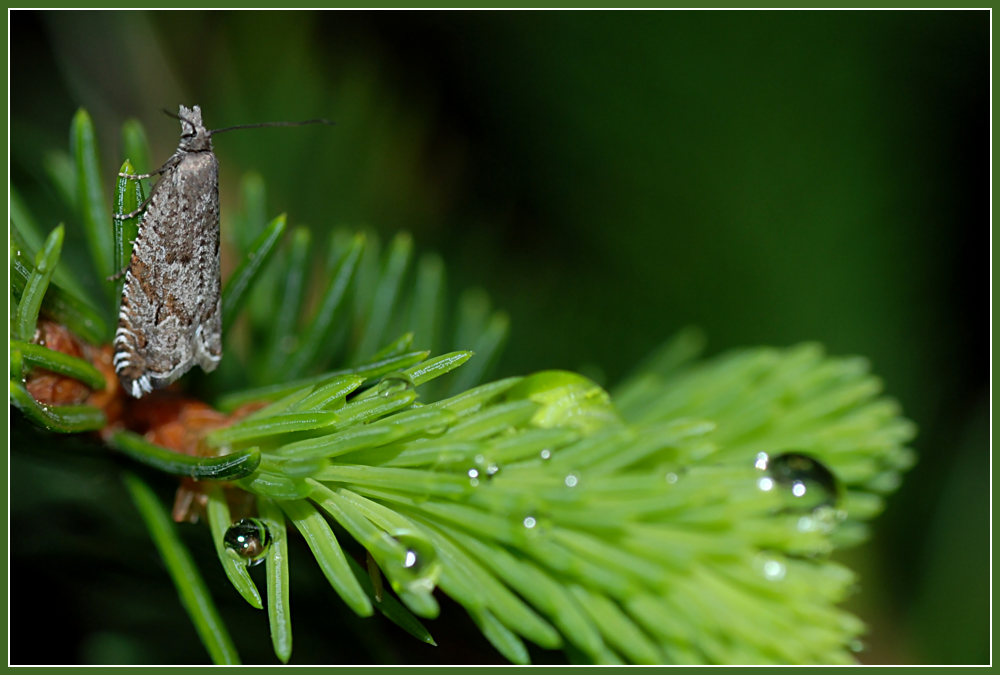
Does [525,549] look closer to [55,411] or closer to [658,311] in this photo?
[55,411]

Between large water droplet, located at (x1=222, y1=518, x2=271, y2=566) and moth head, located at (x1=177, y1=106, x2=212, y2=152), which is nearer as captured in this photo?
large water droplet, located at (x1=222, y1=518, x2=271, y2=566)

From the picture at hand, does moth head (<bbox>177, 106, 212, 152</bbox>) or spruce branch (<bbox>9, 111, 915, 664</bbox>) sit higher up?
moth head (<bbox>177, 106, 212, 152</bbox>)

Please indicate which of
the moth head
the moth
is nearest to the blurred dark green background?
the moth head

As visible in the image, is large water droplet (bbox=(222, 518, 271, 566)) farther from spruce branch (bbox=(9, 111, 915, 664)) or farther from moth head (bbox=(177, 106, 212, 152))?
moth head (bbox=(177, 106, 212, 152))

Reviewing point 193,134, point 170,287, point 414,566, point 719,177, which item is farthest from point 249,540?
point 719,177

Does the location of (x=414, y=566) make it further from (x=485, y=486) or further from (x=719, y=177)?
(x=719, y=177)
